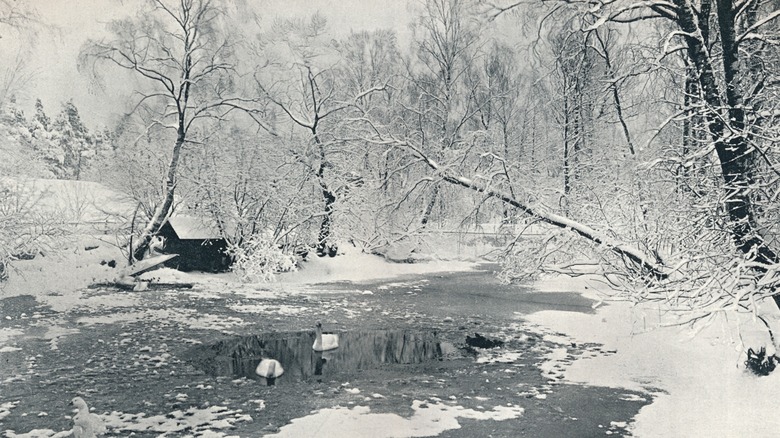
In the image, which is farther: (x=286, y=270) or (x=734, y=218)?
(x=286, y=270)

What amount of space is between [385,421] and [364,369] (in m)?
3.11

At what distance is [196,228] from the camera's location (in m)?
26.0

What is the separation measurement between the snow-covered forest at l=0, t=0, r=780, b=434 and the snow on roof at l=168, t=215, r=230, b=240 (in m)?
0.42

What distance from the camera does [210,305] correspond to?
18.6 metres

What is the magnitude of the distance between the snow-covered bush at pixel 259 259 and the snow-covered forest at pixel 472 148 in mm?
92

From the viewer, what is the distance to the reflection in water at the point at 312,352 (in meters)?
11.6

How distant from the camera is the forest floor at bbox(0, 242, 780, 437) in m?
8.52

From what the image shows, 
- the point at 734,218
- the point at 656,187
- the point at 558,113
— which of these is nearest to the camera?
the point at 734,218

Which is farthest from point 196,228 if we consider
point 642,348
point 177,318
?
point 642,348

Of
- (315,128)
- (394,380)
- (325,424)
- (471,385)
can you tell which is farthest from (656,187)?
(315,128)

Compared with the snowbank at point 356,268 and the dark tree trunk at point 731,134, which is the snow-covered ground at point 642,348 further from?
the dark tree trunk at point 731,134

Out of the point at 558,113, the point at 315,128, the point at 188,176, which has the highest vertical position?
the point at 558,113

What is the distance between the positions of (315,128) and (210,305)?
1311cm

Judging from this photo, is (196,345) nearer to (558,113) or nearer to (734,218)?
(734,218)
